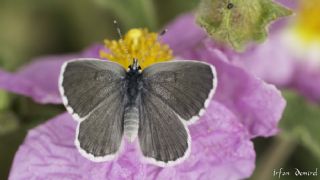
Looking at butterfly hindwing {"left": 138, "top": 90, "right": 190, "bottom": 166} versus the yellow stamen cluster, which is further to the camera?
the yellow stamen cluster

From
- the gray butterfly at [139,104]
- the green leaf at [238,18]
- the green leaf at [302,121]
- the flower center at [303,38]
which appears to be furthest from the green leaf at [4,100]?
the flower center at [303,38]

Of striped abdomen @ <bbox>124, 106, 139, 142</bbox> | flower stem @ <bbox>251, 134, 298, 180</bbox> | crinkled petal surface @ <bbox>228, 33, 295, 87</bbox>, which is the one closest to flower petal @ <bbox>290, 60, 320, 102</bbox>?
crinkled petal surface @ <bbox>228, 33, 295, 87</bbox>

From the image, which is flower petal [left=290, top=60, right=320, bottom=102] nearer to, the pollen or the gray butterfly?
the pollen

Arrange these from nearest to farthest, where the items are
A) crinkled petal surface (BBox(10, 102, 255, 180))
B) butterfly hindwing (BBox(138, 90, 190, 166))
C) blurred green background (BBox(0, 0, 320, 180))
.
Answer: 1. butterfly hindwing (BBox(138, 90, 190, 166))
2. crinkled petal surface (BBox(10, 102, 255, 180))
3. blurred green background (BBox(0, 0, 320, 180))

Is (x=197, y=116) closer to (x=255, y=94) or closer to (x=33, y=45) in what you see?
(x=255, y=94)

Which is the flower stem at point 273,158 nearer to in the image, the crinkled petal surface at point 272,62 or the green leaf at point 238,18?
the crinkled petal surface at point 272,62

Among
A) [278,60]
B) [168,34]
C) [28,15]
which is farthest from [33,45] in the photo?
[278,60]
